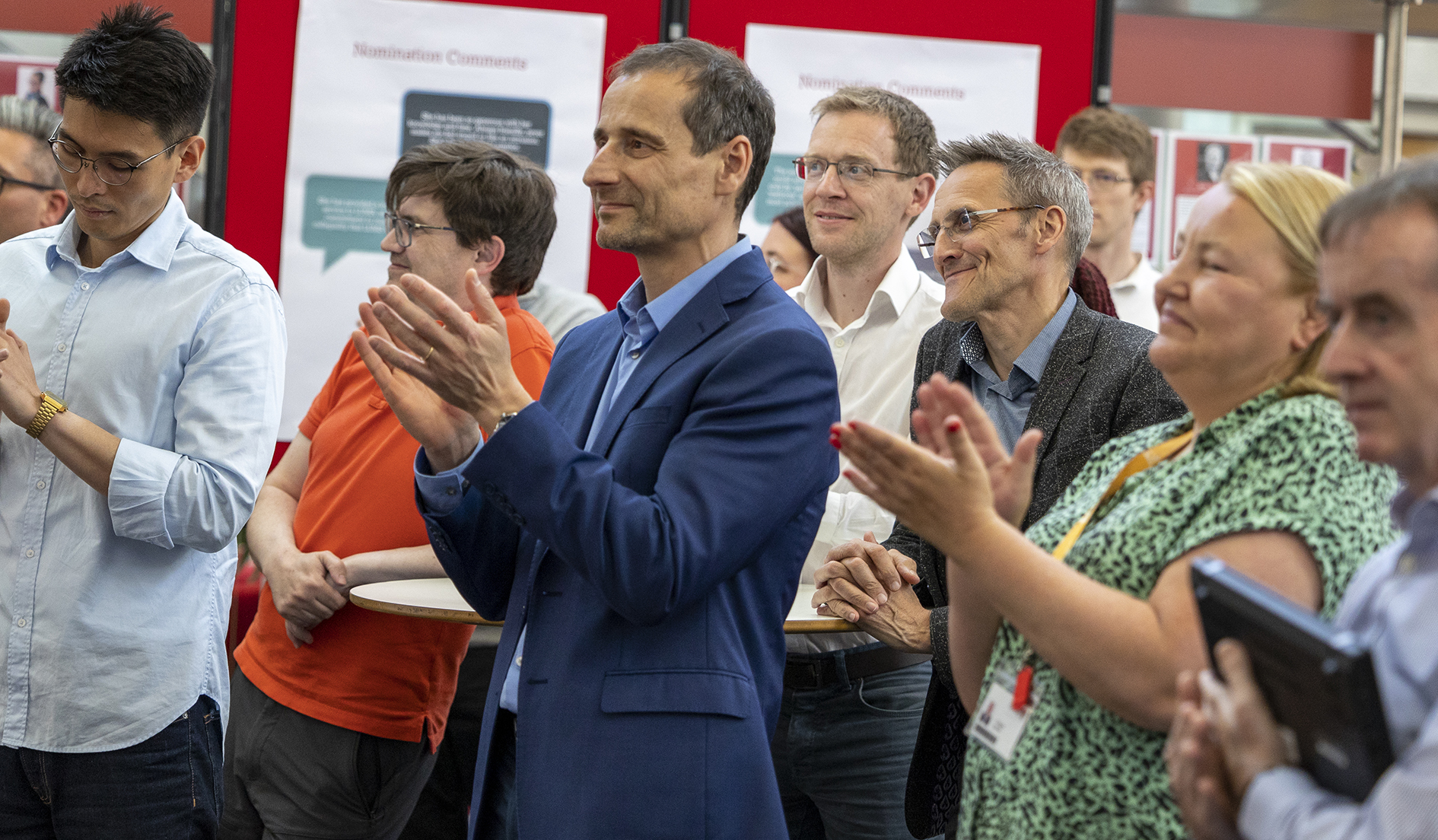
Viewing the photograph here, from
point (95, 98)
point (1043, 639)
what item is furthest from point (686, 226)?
point (95, 98)

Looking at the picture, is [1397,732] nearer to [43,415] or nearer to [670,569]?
[670,569]

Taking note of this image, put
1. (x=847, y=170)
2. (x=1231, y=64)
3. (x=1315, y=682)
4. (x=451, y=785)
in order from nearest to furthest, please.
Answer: (x=1315, y=682) → (x=847, y=170) → (x=451, y=785) → (x=1231, y=64)

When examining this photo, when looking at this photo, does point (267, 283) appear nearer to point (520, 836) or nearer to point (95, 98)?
point (95, 98)

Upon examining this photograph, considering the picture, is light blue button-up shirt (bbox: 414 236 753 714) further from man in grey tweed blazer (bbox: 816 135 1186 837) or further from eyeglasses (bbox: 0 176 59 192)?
eyeglasses (bbox: 0 176 59 192)

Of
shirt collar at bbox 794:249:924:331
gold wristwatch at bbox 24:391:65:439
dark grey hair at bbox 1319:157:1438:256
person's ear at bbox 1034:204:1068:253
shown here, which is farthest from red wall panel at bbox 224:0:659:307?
dark grey hair at bbox 1319:157:1438:256

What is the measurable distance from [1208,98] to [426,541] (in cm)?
343

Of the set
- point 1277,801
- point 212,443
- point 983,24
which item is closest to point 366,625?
point 212,443

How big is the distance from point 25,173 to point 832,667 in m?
2.83

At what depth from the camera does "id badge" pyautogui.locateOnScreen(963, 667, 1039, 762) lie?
1.45 metres

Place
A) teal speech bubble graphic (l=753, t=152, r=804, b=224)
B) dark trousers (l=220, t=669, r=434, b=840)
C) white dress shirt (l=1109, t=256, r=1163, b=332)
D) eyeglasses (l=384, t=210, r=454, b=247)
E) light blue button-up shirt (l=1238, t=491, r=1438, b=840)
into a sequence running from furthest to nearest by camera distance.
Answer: teal speech bubble graphic (l=753, t=152, r=804, b=224), white dress shirt (l=1109, t=256, r=1163, b=332), eyeglasses (l=384, t=210, r=454, b=247), dark trousers (l=220, t=669, r=434, b=840), light blue button-up shirt (l=1238, t=491, r=1438, b=840)

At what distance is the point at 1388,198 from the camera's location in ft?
3.58

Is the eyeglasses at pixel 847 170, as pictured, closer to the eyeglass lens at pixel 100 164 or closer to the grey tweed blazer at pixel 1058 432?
the grey tweed blazer at pixel 1058 432

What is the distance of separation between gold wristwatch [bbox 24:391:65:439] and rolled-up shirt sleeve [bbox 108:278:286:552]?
0.12 m

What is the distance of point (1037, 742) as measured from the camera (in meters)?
1.41
